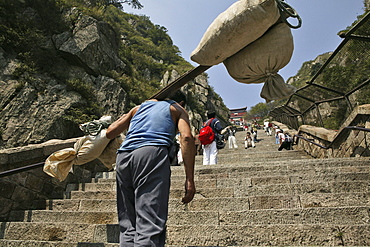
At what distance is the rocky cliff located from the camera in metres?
11.2

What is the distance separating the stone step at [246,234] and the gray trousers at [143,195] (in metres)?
0.73

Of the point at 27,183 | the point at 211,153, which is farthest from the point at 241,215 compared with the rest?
the point at 211,153

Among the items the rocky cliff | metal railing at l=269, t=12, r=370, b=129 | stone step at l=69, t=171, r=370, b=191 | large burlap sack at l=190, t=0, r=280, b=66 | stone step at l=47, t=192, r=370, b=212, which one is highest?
the rocky cliff

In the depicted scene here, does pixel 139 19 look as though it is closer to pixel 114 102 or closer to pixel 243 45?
pixel 114 102

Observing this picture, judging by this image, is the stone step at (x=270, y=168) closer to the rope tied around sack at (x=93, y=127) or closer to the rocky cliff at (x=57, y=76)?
the rope tied around sack at (x=93, y=127)

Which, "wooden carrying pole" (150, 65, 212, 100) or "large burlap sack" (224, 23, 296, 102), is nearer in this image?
"large burlap sack" (224, 23, 296, 102)

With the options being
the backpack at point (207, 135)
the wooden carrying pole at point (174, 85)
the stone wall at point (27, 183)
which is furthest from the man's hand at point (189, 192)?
the backpack at point (207, 135)

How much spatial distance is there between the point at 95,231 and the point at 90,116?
38.4ft

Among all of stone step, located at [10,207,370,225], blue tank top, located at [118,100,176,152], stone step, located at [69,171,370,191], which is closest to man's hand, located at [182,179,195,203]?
blue tank top, located at [118,100,176,152]

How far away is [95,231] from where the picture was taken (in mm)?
2459

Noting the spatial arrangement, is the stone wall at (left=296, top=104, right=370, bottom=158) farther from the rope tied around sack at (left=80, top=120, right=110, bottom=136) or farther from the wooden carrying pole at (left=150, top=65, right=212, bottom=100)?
the rope tied around sack at (left=80, top=120, right=110, bottom=136)

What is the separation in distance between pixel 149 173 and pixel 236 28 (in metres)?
1.46

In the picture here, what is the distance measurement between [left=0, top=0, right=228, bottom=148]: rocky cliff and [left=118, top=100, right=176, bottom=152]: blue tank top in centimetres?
1098

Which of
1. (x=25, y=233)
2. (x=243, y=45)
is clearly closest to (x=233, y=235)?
→ (x=243, y=45)
